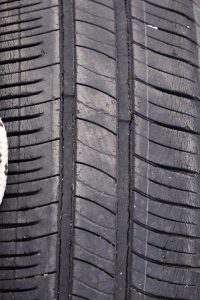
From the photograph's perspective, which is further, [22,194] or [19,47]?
[19,47]

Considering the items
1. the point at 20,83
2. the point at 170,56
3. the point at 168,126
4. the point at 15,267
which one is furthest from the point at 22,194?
the point at 170,56

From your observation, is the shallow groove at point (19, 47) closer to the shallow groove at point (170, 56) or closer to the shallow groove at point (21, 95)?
the shallow groove at point (21, 95)

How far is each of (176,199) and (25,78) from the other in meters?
0.44

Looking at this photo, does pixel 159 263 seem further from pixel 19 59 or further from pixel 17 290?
pixel 19 59

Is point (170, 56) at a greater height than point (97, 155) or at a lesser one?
greater

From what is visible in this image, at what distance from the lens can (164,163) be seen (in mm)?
1452

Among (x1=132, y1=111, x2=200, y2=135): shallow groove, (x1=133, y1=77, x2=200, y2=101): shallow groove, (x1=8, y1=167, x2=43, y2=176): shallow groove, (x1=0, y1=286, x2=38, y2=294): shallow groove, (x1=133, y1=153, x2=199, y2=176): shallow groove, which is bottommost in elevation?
(x1=0, y1=286, x2=38, y2=294): shallow groove

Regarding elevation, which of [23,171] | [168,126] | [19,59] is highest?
[19,59]

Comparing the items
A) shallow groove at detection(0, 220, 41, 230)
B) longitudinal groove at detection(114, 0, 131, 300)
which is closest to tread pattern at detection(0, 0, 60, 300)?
shallow groove at detection(0, 220, 41, 230)

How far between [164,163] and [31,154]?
0.30 meters

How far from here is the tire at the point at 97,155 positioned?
1.38m

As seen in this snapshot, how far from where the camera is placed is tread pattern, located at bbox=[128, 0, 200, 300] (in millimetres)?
1411

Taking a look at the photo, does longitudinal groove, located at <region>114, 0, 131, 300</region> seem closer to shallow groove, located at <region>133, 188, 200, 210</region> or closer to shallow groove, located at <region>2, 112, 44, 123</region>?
shallow groove, located at <region>133, 188, 200, 210</region>

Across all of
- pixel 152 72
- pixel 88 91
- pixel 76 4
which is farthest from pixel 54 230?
pixel 76 4
